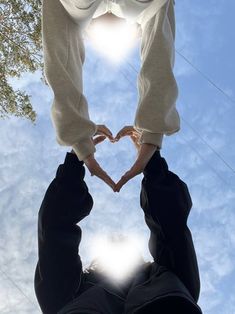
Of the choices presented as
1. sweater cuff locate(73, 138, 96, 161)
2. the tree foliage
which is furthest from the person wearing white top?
the tree foliage

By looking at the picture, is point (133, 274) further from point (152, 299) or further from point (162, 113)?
point (162, 113)

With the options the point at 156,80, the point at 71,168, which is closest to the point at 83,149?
the point at 71,168

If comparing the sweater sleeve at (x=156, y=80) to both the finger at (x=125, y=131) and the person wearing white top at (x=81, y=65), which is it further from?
the finger at (x=125, y=131)

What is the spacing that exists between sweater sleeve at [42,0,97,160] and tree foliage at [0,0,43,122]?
3231 mm

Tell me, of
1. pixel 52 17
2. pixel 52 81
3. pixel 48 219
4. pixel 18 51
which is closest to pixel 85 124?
pixel 52 81

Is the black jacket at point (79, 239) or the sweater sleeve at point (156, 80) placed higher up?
the sweater sleeve at point (156, 80)

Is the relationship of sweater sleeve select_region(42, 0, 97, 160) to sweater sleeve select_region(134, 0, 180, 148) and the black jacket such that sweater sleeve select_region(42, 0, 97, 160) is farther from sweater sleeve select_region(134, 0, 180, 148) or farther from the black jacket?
sweater sleeve select_region(134, 0, 180, 148)

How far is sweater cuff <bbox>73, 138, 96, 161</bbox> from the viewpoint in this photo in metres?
2.13

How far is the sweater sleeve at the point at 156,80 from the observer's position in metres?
2.16

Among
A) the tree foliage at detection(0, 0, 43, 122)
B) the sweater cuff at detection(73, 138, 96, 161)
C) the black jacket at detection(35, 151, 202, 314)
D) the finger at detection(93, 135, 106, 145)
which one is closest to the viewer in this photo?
the black jacket at detection(35, 151, 202, 314)

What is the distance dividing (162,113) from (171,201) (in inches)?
15.9

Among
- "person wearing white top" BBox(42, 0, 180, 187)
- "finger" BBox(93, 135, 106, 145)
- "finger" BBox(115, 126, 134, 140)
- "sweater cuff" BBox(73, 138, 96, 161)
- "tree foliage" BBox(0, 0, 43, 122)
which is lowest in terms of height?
"tree foliage" BBox(0, 0, 43, 122)

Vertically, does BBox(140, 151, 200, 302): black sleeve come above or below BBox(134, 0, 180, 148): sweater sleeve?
below

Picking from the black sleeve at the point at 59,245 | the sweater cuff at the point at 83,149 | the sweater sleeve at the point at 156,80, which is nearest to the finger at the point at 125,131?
the sweater sleeve at the point at 156,80
